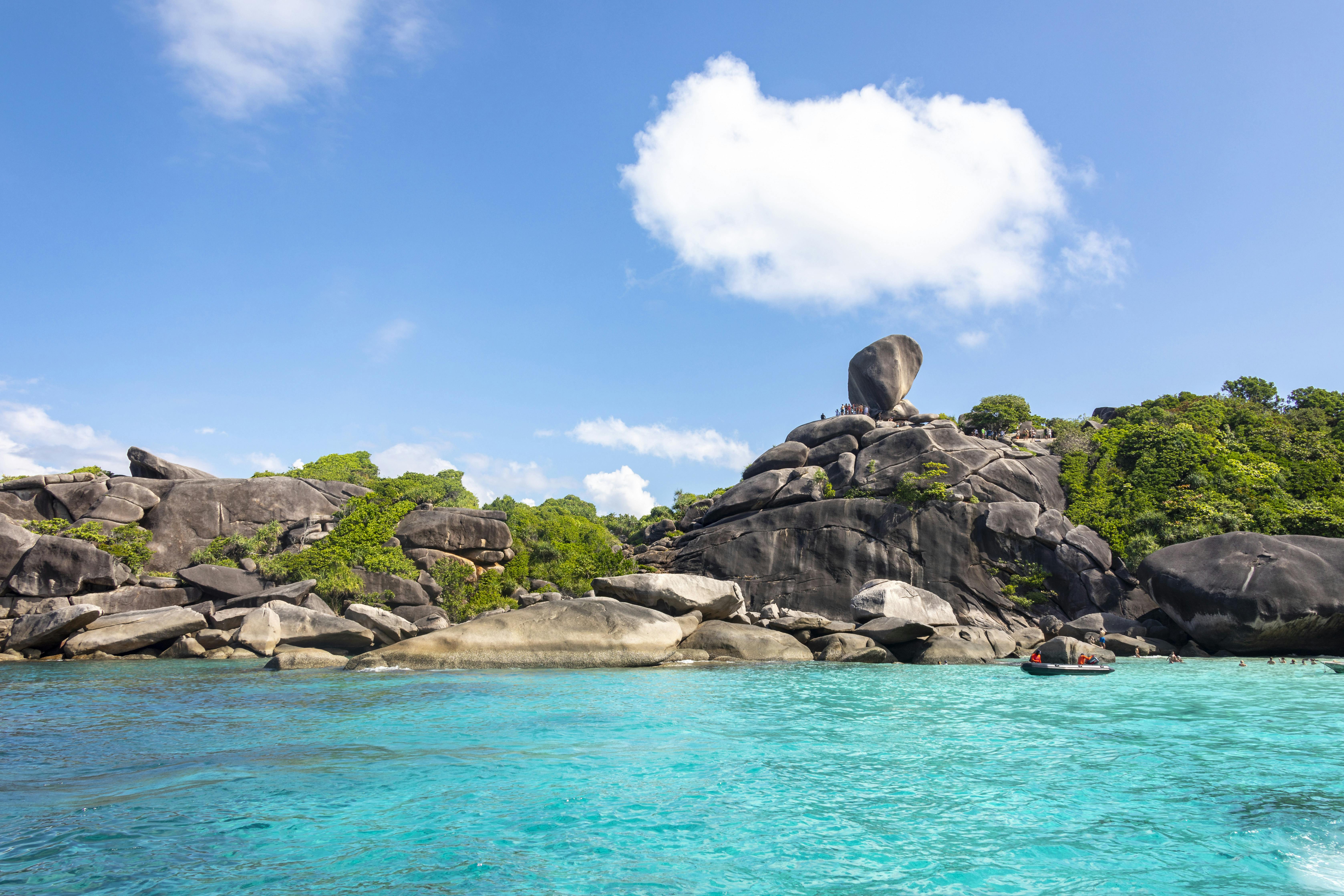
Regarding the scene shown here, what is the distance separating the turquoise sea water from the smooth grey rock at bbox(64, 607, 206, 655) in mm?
9499

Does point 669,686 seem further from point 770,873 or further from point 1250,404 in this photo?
point 1250,404

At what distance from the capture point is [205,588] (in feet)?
94.4

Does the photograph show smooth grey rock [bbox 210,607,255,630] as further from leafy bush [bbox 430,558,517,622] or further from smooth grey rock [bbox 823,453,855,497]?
smooth grey rock [bbox 823,453,855,497]

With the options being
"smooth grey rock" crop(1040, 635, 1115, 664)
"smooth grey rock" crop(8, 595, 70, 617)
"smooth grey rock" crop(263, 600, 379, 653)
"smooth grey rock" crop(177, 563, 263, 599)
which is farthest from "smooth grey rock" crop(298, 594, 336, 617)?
"smooth grey rock" crop(1040, 635, 1115, 664)

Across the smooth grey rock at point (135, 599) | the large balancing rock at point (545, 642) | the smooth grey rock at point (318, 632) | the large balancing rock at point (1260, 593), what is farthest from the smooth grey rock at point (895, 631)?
the smooth grey rock at point (135, 599)

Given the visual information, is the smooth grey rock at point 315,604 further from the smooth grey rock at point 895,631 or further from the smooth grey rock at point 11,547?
the smooth grey rock at point 895,631

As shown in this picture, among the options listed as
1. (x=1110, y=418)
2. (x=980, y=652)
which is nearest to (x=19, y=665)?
(x=980, y=652)

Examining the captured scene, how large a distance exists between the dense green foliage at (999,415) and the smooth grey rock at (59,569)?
46318 millimetres

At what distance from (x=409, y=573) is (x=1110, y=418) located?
4102 centimetres

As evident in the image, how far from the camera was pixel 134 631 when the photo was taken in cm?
2342

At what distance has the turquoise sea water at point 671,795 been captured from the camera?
551 centimetres

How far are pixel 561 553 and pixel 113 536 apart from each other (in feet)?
62.0

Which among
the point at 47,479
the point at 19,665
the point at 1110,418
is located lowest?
the point at 19,665

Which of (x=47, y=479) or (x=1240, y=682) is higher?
(x=47, y=479)
